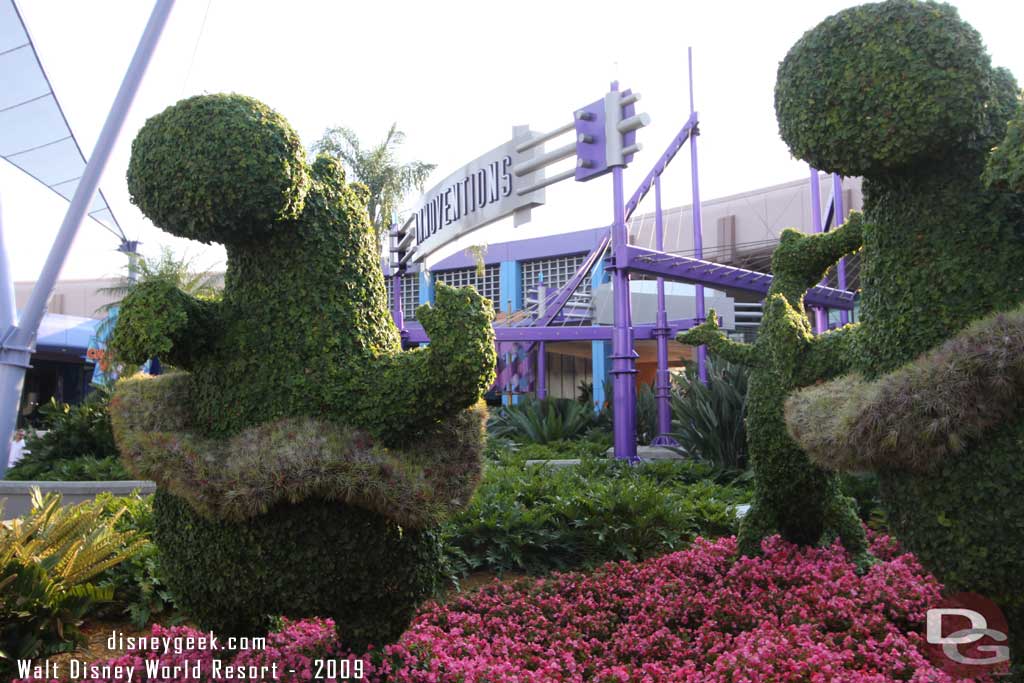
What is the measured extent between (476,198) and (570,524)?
6.65 meters

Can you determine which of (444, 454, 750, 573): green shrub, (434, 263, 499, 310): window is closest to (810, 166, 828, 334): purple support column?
(444, 454, 750, 573): green shrub

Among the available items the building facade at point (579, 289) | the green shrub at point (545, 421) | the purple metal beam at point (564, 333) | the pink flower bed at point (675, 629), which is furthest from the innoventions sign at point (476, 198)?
the building facade at point (579, 289)

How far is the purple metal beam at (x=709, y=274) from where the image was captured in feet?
33.0

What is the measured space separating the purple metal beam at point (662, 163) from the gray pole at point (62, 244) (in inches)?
325

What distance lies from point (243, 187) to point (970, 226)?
2747 mm

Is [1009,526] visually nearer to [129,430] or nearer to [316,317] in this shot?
[316,317]

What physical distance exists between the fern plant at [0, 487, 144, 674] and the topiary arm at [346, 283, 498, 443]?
2306 mm

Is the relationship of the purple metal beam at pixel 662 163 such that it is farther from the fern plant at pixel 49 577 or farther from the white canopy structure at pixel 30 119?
the fern plant at pixel 49 577

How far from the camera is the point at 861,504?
6.78 metres

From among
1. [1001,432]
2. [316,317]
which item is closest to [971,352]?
[1001,432]

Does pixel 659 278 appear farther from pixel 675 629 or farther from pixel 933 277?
pixel 933 277

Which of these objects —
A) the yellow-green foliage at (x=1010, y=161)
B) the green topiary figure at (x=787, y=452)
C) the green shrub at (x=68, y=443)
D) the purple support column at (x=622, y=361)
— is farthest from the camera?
the purple support column at (x=622, y=361)

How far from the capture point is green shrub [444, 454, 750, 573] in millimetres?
5492

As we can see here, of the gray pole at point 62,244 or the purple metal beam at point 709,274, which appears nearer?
the gray pole at point 62,244
